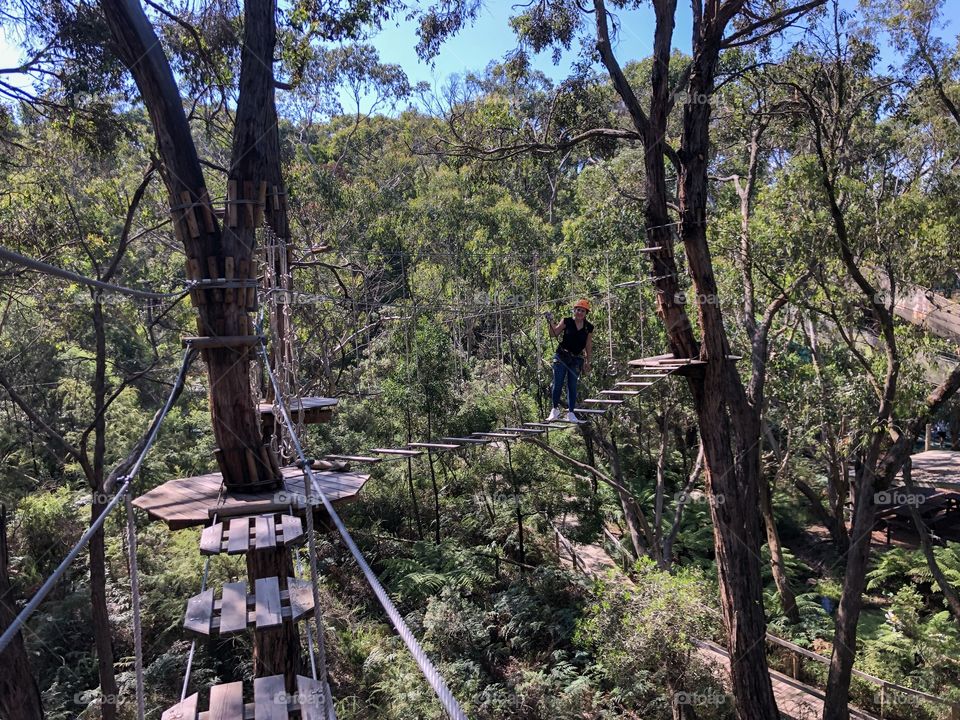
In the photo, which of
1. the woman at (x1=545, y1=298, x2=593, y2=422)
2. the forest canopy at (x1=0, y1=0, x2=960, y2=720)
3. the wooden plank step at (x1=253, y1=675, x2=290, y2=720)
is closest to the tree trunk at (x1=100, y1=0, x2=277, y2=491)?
the forest canopy at (x1=0, y1=0, x2=960, y2=720)

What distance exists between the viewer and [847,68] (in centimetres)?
829

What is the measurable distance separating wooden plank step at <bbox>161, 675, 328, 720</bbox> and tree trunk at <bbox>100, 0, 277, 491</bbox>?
1.81 m

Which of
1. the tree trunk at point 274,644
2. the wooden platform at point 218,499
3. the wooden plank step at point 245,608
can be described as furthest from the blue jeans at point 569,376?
the wooden plank step at point 245,608

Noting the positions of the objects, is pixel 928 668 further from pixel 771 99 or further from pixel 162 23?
pixel 162 23

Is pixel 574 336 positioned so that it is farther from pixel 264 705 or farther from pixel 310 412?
pixel 264 705

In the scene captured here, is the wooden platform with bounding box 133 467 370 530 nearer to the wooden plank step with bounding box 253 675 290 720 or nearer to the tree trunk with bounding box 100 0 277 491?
the tree trunk with bounding box 100 0 277 491

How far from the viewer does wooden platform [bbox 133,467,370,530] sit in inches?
148

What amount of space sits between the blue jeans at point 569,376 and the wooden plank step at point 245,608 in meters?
4.07

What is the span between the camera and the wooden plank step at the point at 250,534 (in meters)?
3.20

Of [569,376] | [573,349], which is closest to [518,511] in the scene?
[569,376]

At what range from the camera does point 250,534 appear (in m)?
3.52

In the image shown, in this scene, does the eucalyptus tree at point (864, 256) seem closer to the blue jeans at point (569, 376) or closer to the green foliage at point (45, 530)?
the blue jeans at point (569, 376)

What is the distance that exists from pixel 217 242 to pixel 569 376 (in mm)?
3722

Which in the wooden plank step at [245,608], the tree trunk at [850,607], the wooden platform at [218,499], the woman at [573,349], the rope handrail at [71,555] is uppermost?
the woman at [573,349]
